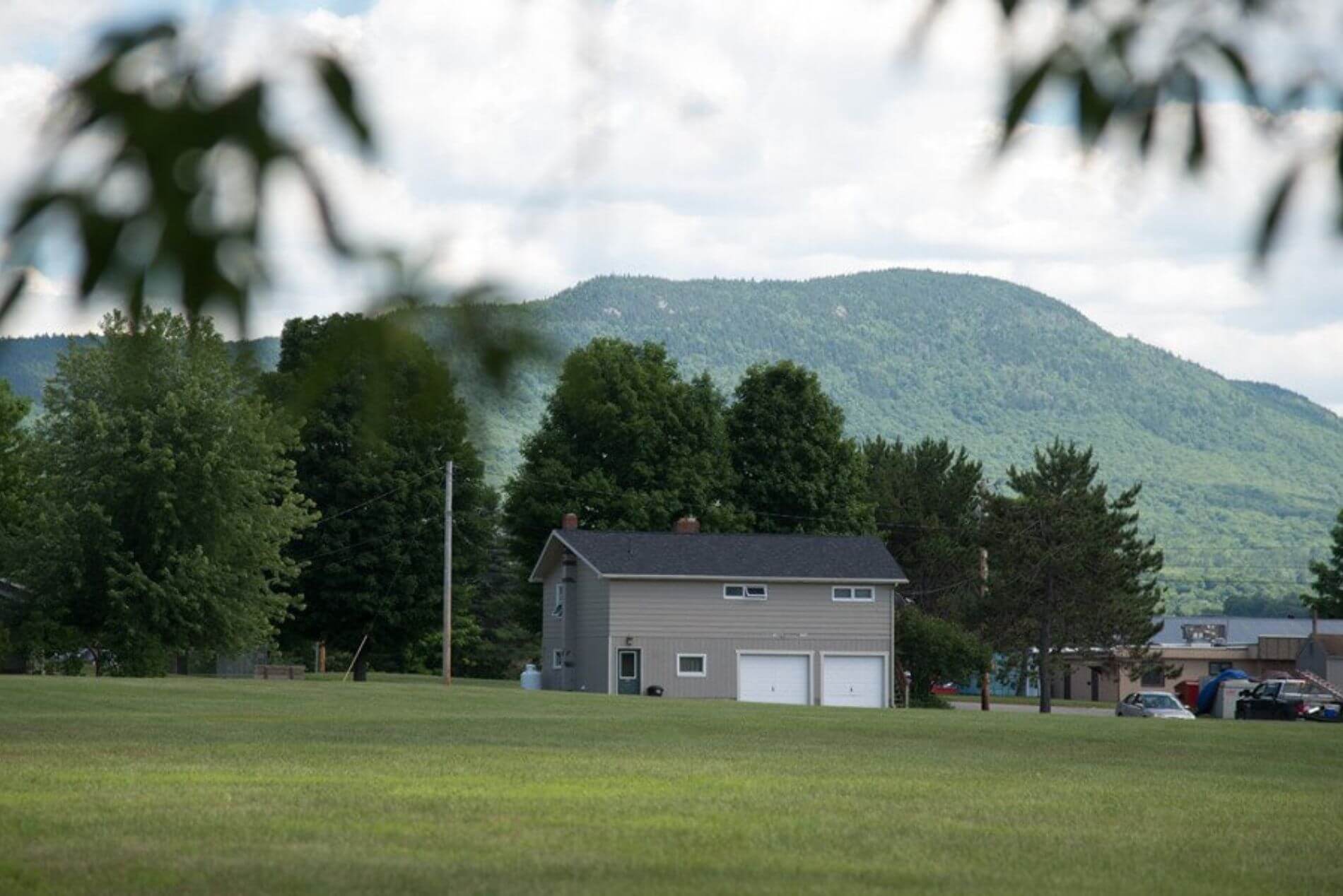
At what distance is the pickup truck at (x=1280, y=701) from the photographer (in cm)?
5981

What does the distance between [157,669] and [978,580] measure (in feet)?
127

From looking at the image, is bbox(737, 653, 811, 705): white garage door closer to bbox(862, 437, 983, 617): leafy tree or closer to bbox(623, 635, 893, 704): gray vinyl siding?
bbox(623, 635, 893, 704): gray vinyl siding

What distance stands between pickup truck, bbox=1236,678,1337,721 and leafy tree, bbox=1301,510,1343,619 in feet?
169

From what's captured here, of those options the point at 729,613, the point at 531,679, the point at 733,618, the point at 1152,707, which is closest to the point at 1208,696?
the point at 1152,707

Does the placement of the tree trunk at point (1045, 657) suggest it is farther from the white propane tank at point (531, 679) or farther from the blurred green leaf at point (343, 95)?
the blurred green leaf at point (343, 95)

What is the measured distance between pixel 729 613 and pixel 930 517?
35.3m

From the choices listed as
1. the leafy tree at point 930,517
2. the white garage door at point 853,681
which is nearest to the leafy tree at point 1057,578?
the white garage door at point 853,681

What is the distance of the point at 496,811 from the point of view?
15133 millimetres

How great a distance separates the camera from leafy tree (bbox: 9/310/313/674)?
57469 mm

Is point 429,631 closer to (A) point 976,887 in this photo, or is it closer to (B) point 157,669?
(B) point 157,669

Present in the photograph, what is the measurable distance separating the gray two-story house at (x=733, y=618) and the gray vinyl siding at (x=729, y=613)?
0.04 metres

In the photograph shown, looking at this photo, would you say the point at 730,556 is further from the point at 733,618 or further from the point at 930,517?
the point at 930,517

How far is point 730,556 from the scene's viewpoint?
220 feet

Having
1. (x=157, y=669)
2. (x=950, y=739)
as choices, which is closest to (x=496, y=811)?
(x=950, y=739)
